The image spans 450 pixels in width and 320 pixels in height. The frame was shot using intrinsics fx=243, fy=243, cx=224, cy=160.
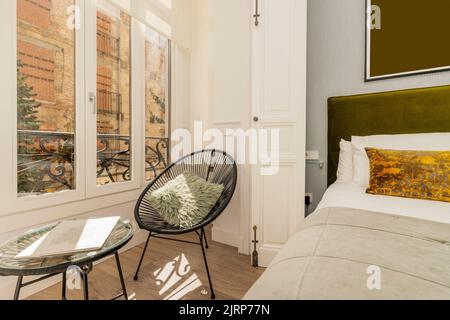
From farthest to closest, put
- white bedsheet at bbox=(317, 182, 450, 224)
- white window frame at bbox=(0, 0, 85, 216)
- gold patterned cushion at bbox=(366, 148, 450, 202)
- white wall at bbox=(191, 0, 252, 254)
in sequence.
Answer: white wall at bbox=(191, 0, 252, 254) → white window frame at bbox=(0, 0, 85, 216) → gold patterned cushion at bbox=(366, 148, 450, 202) → white bedsheet at bbox=(317, 182, 450, 224)

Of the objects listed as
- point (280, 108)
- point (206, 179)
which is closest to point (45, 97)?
point (206, 179)

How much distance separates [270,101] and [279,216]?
90cm

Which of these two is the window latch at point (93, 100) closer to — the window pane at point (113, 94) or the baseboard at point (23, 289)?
the window pane at point (113, 94)

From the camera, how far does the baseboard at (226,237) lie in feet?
7.57

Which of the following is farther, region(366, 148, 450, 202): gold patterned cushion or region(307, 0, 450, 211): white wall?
region(307, 0, 450, 211): white wall

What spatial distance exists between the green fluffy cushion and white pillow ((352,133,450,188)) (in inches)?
39.0

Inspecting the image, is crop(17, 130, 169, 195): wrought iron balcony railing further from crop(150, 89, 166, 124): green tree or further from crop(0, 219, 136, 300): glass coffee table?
crop(0, 219, 136, 300): glass coffee table

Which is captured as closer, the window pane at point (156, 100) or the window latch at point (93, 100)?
the window latch at point (93, 100)

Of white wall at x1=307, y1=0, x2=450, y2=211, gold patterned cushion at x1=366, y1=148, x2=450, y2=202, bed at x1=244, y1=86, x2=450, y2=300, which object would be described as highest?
white wall at x1=307, y1=0, x2=450, y2=211

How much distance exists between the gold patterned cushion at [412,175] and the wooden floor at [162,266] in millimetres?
1057

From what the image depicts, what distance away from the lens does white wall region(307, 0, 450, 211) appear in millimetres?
1980

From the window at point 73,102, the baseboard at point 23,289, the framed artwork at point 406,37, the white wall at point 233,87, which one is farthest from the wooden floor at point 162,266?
the framed artwork at point 406,37

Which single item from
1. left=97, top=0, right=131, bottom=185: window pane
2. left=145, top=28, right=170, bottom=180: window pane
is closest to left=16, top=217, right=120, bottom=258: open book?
left=97, top=0, right=131, bottom=185: window pane

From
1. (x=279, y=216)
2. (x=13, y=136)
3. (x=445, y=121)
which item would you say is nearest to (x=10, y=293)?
(x=13, y=136)
